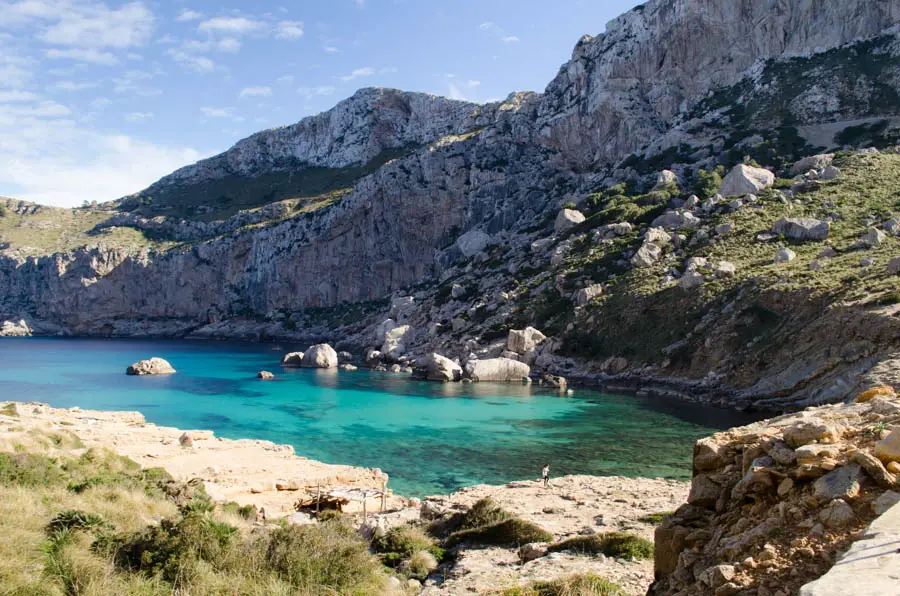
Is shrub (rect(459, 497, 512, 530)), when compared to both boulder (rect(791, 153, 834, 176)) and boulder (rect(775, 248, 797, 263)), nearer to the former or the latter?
boulder (rect(775, 248, 797, 263))

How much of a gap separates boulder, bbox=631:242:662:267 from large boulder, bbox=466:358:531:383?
11.7 meters

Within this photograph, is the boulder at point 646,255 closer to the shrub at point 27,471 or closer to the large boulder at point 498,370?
the large boulder at point 498,370

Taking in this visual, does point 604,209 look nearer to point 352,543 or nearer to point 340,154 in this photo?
point 352,543

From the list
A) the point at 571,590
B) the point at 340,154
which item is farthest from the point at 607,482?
the point at 340,154

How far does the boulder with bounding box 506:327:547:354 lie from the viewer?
44.3 m

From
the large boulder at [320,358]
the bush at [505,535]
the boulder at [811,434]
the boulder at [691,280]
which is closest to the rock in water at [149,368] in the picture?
the large boulder at [320,358]

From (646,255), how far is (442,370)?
58.7 ft

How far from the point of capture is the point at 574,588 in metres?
7.00

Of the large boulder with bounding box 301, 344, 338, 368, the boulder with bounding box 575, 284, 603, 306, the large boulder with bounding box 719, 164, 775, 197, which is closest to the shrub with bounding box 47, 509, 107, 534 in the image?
the boulder with bounding box 575, 284, 603, 306

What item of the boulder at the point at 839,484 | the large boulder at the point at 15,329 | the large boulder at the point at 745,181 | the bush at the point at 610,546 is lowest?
the large boulder at the point at 15,329

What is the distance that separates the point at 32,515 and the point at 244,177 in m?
123

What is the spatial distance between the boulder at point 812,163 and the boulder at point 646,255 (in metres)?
15.7

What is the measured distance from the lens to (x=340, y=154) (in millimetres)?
111750

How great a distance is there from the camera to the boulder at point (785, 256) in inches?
1430
